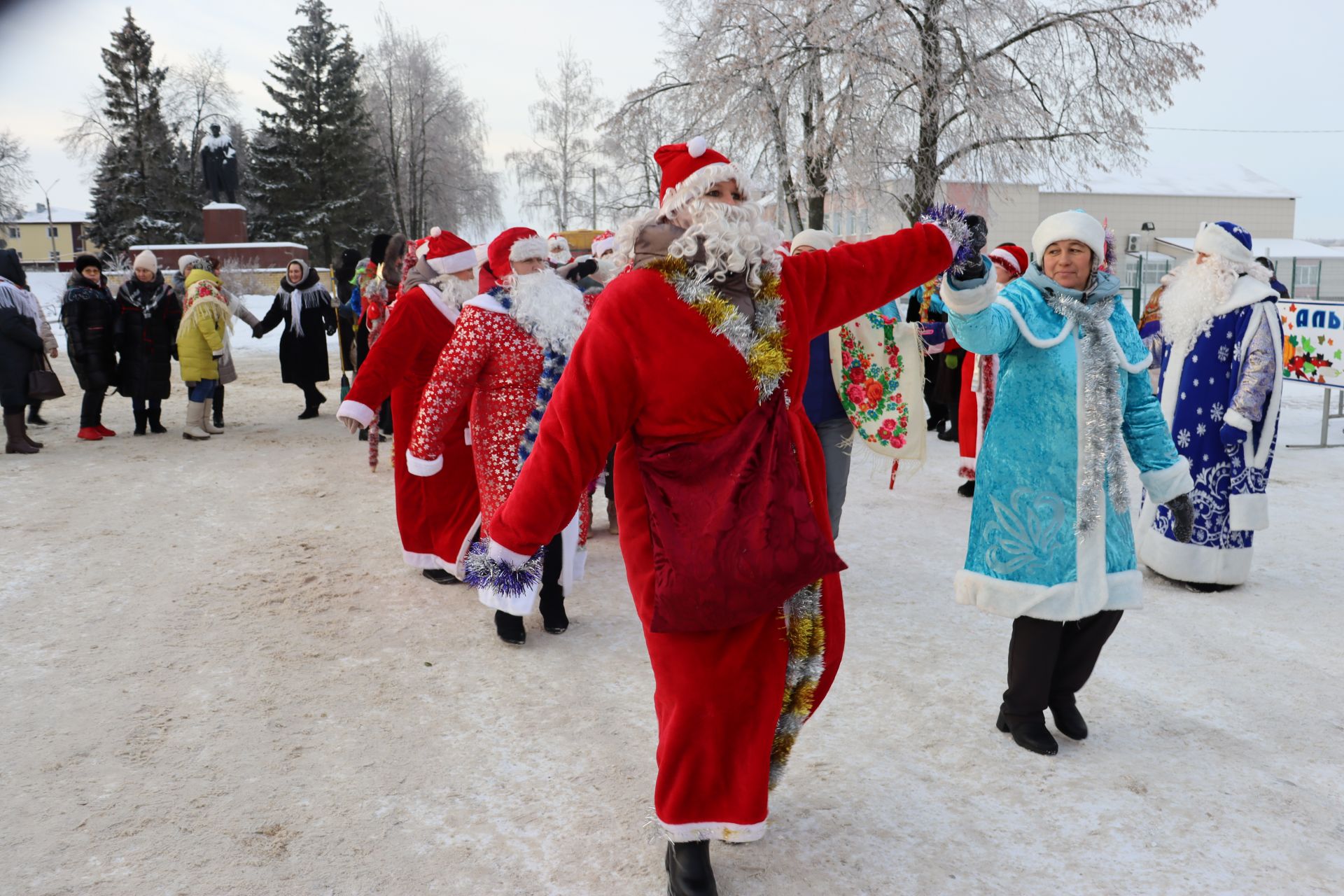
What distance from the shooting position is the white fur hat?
3.18 meters

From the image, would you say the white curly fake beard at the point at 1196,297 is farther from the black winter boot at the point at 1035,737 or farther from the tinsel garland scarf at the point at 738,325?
the tinsel garland scarf at the point at 738,325

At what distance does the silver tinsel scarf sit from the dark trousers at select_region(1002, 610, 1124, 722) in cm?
35

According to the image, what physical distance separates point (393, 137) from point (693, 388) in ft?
135

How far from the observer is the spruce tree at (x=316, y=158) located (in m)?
37.2

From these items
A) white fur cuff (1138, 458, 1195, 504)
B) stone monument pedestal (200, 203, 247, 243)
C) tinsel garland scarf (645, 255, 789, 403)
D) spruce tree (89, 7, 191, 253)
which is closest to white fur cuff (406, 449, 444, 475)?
tinsel garland scarf (645, 255, 789, 403)

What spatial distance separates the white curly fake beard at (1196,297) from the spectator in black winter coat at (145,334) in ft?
29.4

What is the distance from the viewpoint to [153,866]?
2674 mm

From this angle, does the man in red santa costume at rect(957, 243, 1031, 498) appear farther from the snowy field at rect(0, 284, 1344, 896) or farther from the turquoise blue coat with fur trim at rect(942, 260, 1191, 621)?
the turquoise blue coat with fur trim at rect(942, 260, 1191, 621)

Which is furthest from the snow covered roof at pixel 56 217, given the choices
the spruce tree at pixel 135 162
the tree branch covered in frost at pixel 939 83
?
the tree branch covered in frost at pixel 939 83

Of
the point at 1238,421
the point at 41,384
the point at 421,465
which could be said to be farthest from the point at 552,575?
the point at 41,384

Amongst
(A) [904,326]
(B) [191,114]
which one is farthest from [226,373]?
(B) [191,114]

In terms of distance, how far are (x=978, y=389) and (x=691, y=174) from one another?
431cm

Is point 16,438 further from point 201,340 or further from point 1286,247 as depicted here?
point 1286,247

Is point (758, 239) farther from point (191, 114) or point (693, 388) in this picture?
point (191, 114)
